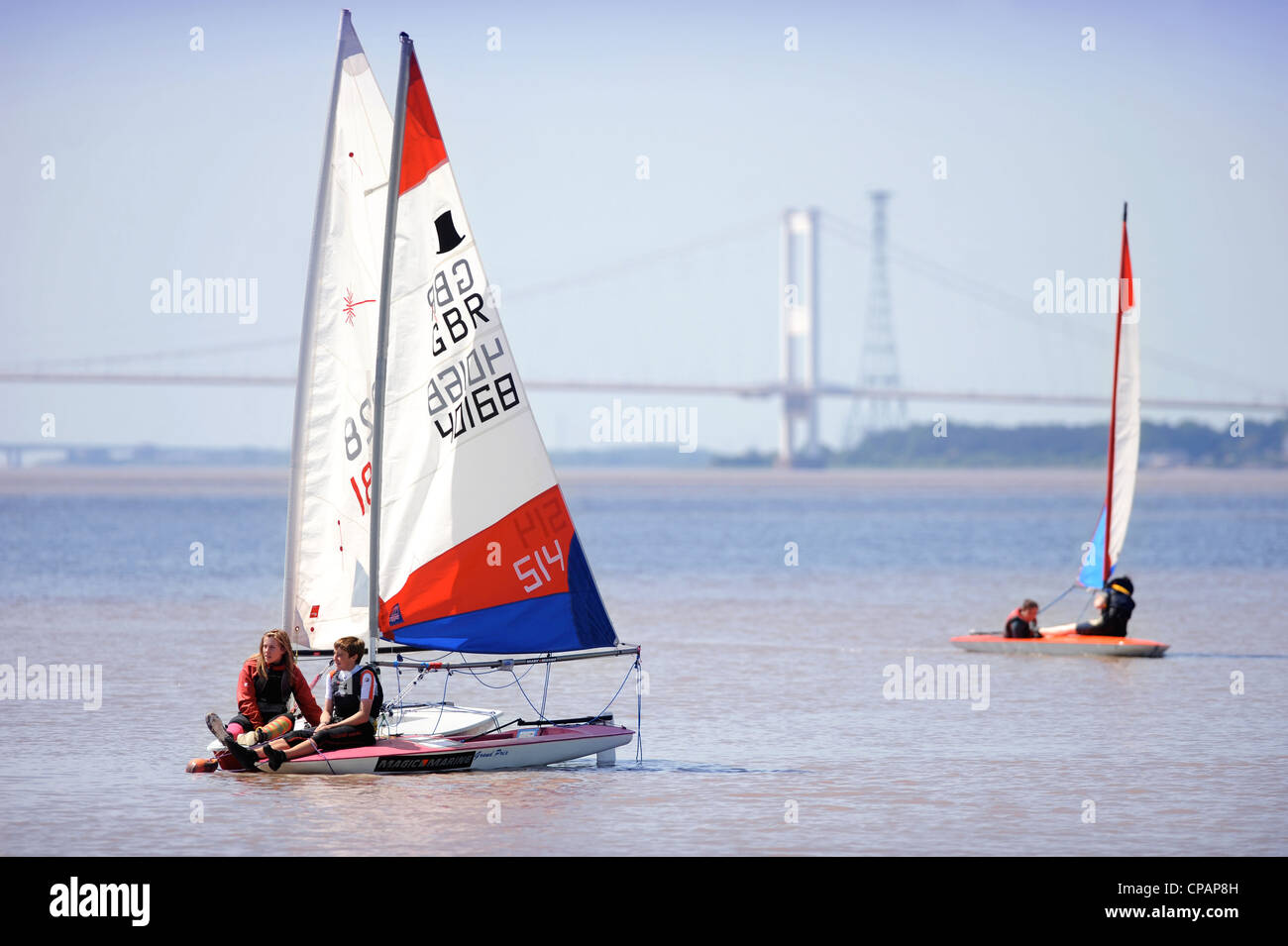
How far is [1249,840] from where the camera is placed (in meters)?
10.2

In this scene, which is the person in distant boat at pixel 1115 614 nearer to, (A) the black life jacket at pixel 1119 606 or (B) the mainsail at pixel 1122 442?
(A) the black life jacket at pixel 1119 606

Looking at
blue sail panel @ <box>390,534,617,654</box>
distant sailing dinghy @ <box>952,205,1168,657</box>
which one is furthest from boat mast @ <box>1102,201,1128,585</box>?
blue sail panel @ <box>390,534,617,654</box>

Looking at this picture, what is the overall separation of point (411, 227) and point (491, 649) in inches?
110

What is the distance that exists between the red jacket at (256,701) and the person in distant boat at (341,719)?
0.13 metres

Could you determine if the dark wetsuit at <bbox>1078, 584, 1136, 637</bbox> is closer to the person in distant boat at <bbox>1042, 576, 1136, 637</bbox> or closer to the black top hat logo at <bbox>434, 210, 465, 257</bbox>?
the person in distant boat at <bbox>1042, 576, 1136, 637</bbox>

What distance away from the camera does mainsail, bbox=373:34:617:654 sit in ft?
39.0

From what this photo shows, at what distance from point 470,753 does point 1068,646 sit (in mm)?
9429

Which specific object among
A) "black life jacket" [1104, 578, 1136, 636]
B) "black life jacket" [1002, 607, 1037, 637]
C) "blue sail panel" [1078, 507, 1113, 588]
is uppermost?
"blue sail panel" [1078, 507, 1113, 588]

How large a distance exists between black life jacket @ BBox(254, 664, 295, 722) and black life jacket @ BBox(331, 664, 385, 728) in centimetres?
30

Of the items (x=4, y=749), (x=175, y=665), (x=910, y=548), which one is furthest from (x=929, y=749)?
(x=910, y=548)

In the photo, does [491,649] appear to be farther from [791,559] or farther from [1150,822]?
[791,559]

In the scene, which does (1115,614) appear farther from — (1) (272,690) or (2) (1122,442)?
(1) (272,690)

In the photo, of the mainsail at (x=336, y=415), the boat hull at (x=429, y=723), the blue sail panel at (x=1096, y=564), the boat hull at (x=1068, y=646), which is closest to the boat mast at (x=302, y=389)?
the mainsail at (x=336, y=415)

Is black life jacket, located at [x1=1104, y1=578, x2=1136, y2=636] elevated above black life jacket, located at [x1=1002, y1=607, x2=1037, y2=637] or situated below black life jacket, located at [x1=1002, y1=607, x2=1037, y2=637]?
above
